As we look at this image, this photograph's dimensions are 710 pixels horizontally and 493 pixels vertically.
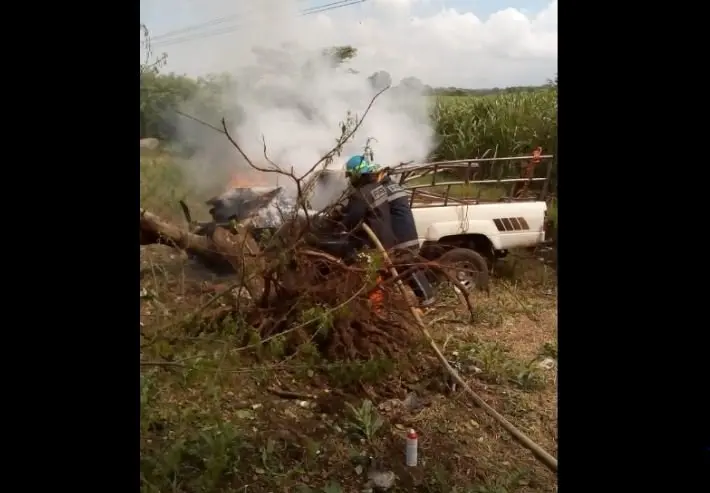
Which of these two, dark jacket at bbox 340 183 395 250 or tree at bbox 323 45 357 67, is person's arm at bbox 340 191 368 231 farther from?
tree at bbox 323 45 357 67

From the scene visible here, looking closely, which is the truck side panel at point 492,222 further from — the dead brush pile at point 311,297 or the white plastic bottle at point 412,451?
the white plastic bottle at point 412,451

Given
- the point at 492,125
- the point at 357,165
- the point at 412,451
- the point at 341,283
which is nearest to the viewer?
the point at 412,451

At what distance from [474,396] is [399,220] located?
96 centimetres

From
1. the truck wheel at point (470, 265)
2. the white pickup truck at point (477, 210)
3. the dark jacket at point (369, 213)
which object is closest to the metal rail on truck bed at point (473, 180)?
the white pickup truck at point (477, 210)

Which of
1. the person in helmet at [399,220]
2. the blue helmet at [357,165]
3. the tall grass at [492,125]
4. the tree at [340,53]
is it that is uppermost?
the tree at [340,53]

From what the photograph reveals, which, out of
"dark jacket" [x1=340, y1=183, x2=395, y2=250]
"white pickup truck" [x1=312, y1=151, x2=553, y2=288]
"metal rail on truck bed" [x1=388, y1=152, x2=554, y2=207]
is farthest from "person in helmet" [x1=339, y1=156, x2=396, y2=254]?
"white pickup truck" [x1=312, y1=151, x2=553, y2=288]

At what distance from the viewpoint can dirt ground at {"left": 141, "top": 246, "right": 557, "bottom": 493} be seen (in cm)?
183

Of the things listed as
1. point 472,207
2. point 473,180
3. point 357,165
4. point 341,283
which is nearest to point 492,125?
point 473,180

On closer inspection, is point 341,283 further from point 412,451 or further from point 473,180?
point 473,180

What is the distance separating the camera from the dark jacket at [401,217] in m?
2.90

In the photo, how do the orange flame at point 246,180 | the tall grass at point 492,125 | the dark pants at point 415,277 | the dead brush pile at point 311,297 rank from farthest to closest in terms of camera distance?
the orange flame at point 246,180 < the dark pants at point 415,277 < the tall grass at point 492,125 < the dead brush pile at point 311,297

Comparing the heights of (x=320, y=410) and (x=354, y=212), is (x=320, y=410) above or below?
below

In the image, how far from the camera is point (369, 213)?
110 inches
